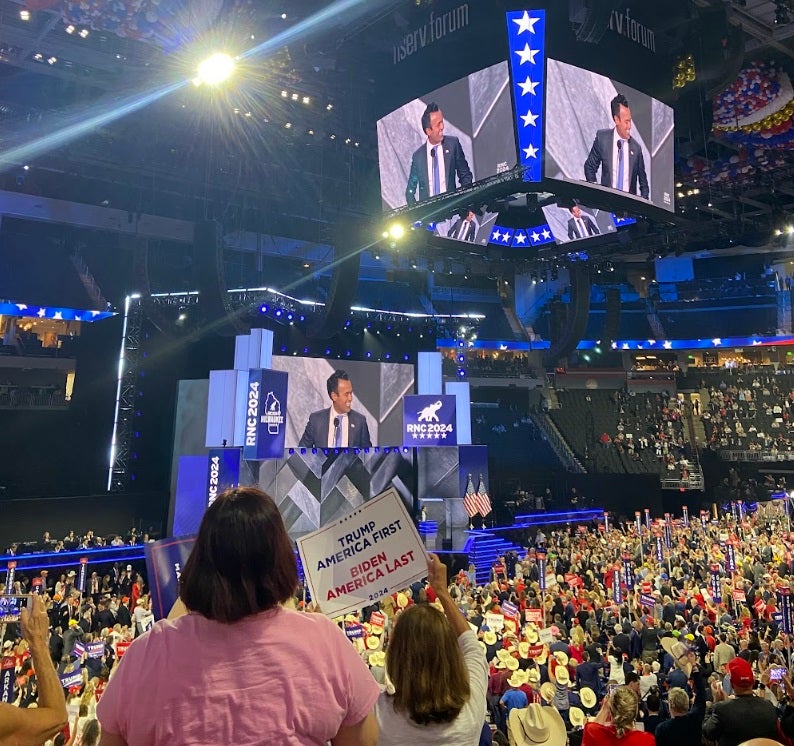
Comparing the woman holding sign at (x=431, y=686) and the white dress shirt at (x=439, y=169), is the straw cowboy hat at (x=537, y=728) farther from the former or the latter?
the white dress shirt at (x=439, y=169)

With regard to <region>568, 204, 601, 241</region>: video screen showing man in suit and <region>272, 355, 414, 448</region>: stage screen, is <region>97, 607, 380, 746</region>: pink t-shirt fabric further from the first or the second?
<region>272, 355, 414, 448</region>: stage screen

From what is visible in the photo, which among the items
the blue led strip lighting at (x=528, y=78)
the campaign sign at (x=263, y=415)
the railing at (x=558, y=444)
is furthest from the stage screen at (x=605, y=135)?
the railing at (x=558, y=444)

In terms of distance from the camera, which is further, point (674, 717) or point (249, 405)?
point (249, 405)

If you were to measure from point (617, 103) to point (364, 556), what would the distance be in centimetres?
990

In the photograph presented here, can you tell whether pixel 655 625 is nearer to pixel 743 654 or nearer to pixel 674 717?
pixel 743 654

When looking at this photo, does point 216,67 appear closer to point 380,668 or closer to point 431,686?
point 380,668

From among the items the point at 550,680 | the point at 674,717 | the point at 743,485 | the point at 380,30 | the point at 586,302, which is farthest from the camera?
the point at 743,485

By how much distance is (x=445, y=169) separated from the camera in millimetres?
11047

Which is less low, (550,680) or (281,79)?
(281,79)

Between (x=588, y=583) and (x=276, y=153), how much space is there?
41.3ft

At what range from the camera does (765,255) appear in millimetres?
30422

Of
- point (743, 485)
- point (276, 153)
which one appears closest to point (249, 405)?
point (276, 153)

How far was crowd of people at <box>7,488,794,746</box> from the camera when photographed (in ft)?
4.62

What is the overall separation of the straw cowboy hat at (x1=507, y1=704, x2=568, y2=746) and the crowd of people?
0.4 inches
